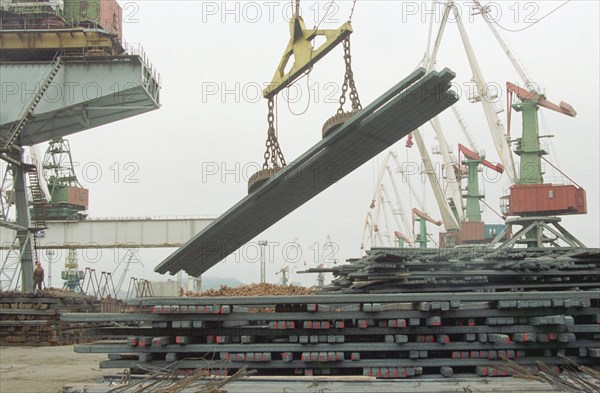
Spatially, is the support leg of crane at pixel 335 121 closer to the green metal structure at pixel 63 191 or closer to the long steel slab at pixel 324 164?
the long steel slab at pixel 324 164

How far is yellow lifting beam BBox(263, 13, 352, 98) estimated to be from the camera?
1231 centimetres

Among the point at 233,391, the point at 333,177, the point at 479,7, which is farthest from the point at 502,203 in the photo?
the point at 233,391

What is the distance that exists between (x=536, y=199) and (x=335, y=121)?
782 inches

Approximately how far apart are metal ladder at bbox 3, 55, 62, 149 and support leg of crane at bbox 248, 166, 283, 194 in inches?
571

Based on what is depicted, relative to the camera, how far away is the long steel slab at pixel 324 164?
10.8 metres

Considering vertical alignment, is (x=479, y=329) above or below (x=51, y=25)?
below

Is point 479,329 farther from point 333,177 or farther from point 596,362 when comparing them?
point 333,177

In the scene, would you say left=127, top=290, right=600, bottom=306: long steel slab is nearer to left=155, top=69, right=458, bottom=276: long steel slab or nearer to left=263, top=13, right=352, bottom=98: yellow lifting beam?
left=155, top=69, right=458, bottom=276: long steel slab

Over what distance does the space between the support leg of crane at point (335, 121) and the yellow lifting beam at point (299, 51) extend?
175 cm

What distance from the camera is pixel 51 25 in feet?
83.8

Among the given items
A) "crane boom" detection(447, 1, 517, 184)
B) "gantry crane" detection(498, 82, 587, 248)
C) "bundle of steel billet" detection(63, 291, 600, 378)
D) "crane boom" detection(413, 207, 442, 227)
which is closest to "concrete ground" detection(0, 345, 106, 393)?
"bundle of steel billet" detection(63, 291, 600, 378)

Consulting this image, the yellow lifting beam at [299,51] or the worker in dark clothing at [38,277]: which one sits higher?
the yellow lifting beam at [299,51]

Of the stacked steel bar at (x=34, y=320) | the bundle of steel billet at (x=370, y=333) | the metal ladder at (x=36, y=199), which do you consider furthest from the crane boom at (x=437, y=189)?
the bundle of steel billet at (x=370, y=333)

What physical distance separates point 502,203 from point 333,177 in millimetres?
24722
